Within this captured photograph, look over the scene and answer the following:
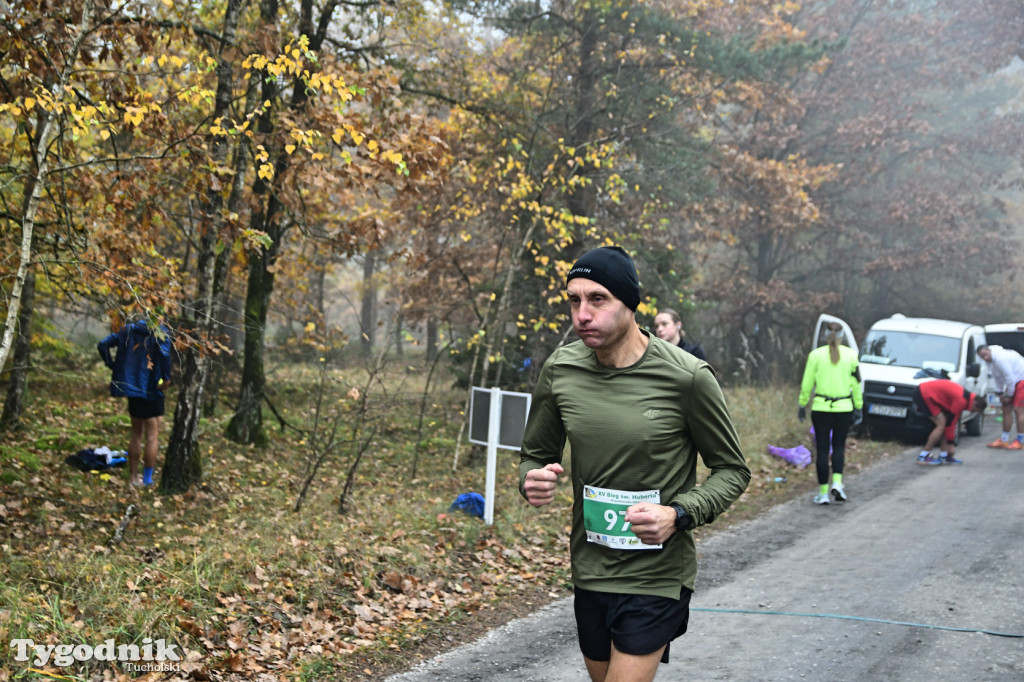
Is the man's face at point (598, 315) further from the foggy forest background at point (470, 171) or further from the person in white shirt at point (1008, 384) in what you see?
the person in white shirt at point (1008, 384)

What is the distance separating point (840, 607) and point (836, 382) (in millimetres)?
3882

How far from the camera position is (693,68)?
58.8 feet

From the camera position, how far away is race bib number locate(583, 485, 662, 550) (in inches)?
125

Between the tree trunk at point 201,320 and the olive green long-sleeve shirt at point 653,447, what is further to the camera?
the tree trunk at point 201,320

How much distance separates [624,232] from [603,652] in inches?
574

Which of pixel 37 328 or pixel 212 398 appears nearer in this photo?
pixel 37 328

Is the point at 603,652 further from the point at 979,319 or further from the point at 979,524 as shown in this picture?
the point at 979,319

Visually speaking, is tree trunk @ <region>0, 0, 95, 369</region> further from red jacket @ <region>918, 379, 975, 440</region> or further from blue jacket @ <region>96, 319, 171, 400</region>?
red jacket @ <region>918, 379, 975, 440</region>

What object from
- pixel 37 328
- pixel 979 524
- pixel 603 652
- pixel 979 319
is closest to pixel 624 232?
pixel 979 524

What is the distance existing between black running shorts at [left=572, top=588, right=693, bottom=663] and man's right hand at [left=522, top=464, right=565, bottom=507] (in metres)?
0.39

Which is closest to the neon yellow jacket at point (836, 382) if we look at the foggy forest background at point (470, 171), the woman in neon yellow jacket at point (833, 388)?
the woman in neon yellow jacket at point (833, 388)

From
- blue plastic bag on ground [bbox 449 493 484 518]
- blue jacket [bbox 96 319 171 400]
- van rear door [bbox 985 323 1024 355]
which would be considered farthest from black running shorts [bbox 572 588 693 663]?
van rear door [bbox 985 323 1024 355]

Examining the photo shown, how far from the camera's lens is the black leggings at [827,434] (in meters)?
10.4

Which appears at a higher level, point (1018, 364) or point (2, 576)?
point (1018, 364)
